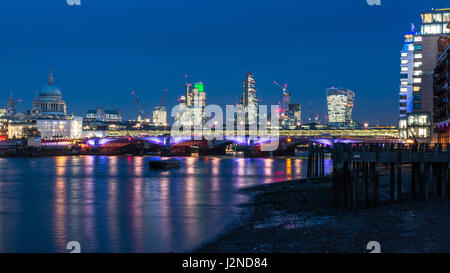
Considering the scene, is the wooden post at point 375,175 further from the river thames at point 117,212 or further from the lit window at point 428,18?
the lit window at point 428,18

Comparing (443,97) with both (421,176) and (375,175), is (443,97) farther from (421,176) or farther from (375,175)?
(375,175)

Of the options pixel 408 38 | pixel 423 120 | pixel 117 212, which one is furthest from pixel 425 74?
pixel 117 212

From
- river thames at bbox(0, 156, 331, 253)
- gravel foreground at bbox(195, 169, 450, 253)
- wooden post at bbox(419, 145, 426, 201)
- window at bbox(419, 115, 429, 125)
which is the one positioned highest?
window at bbox(419, 115, 429, 125)

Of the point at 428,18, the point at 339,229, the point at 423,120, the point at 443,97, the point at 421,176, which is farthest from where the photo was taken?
the point at 428,18

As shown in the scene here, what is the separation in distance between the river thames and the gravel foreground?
2.59 metres

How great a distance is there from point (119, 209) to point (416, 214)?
22431 millimetres

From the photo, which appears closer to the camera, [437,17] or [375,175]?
[375,175]

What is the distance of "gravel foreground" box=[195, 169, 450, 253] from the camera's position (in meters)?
22.4

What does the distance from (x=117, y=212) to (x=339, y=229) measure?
19097 mm

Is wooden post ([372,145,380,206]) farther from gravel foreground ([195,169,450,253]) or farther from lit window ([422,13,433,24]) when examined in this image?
lit window ([422,13,433,24])

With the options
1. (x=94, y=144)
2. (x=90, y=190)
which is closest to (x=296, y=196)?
(x=90, y=190)

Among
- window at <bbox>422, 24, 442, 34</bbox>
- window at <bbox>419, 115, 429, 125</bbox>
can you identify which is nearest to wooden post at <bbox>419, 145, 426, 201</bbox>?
window at <bbox>419, 115, 429, 125</bbox>

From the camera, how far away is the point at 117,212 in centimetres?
3950
